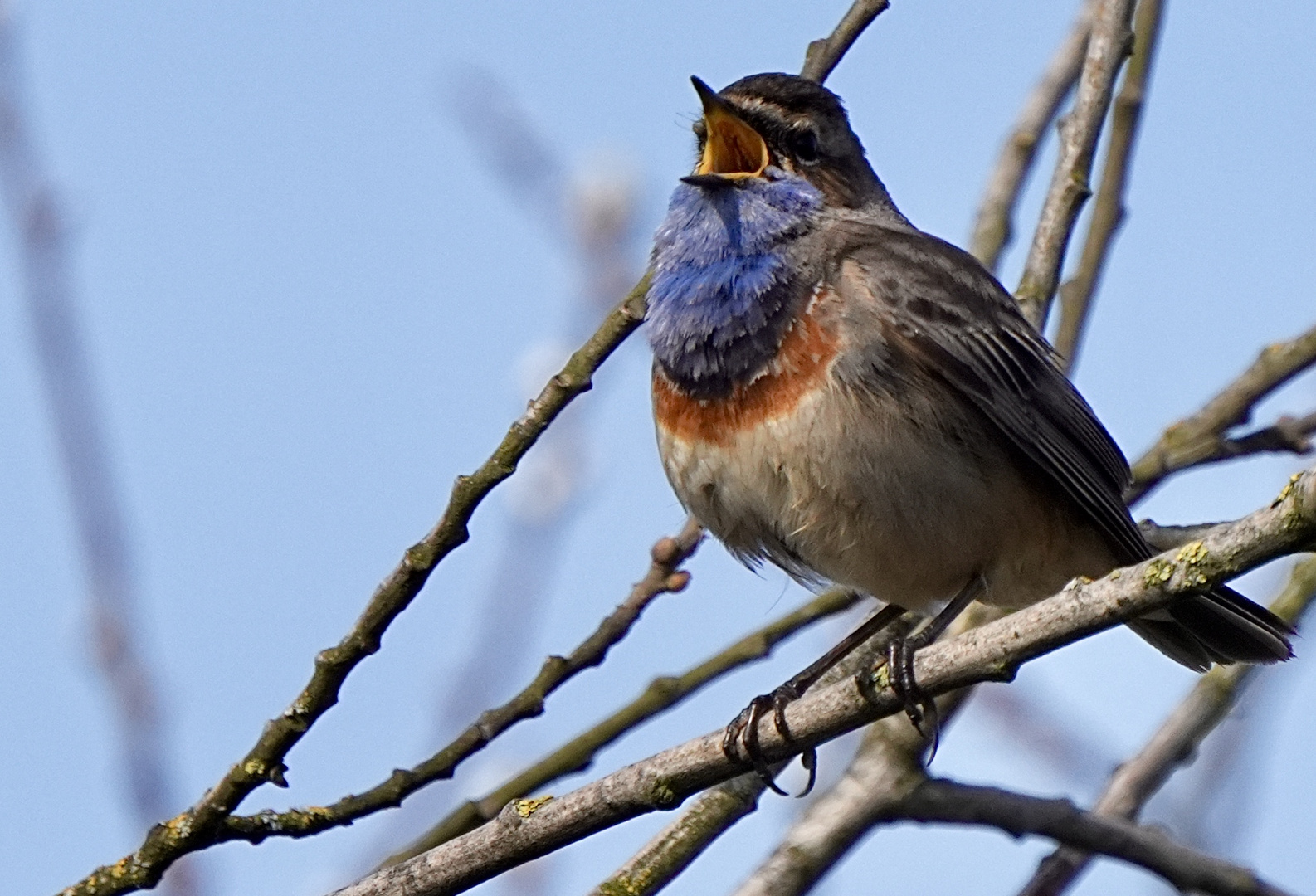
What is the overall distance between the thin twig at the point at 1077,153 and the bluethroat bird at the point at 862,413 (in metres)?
0.31

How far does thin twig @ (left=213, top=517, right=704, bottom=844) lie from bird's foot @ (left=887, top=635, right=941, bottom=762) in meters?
0.83

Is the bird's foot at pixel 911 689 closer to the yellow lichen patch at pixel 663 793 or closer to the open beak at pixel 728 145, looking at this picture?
the yellow lichen patch at pixel 663 793

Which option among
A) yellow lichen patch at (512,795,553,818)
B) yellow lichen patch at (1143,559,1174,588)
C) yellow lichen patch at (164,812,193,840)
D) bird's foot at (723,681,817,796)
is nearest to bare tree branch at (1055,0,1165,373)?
bird's foot at (723,681,817,796)

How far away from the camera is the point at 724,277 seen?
18.9ft

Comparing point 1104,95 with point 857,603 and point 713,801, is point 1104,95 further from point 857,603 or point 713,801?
point 713,801

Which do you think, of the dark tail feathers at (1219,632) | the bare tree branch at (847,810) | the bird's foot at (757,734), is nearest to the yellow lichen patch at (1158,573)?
the bird's foot at (757,734)

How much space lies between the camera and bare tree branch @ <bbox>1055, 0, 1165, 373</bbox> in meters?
6.76

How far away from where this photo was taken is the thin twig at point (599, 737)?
507cm

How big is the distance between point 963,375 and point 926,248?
604 millimetres

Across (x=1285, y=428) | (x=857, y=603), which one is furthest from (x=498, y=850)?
(x=1285, y=428)

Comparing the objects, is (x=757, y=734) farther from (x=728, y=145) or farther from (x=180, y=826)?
(x=728, y=145)

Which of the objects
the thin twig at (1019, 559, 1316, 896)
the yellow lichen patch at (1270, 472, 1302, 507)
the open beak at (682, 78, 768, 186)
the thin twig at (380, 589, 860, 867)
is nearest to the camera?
the yellow lichen patch at (1270, 472, 1302, 507)

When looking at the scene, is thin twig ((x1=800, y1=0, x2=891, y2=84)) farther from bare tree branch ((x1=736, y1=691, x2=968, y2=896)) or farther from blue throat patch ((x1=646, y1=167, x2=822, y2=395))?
bare tree branch ((x1=736, y1=691, x2=968, y2=896))

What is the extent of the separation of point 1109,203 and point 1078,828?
2.60 m
